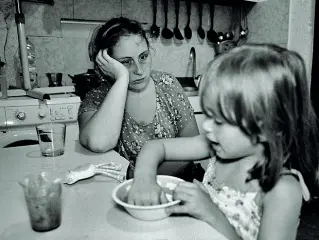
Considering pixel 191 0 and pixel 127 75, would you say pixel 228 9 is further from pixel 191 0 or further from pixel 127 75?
pixel 127 75

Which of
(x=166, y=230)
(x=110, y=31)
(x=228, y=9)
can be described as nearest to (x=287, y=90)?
(x=166, y=230)

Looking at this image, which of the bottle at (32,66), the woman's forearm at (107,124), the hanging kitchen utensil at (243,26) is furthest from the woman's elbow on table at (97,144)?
the hanging kitchen utensil at (243,26)

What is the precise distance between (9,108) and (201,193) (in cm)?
165

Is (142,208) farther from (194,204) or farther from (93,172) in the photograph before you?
(93,172)

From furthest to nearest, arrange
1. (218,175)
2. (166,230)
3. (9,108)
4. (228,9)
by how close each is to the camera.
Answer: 1. (228,9)
2. (9,108)
3. (218,175)
4. (166,230)

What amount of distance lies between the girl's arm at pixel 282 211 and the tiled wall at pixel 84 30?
2113mm

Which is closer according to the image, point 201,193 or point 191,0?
point 201,193

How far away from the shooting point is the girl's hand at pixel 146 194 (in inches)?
28.3

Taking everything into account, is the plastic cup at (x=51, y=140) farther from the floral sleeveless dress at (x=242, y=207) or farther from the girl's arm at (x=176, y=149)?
the floral sleeveless dress at (x=242, y=207)

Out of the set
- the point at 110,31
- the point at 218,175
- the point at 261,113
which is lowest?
the point at 218,175

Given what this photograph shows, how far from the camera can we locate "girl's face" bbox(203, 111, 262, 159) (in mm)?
758

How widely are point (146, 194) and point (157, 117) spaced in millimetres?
813

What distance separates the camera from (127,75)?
1.36 m

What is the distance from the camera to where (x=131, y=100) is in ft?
5.09
